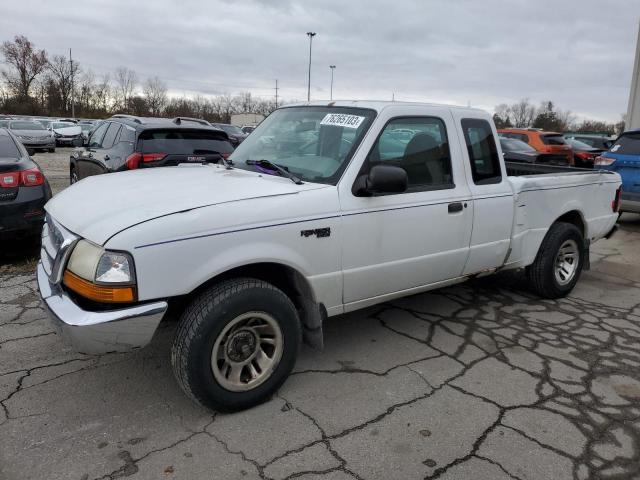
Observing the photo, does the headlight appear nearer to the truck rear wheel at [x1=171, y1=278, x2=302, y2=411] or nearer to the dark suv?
the truck rear wheel at [x1=171, y1=278, x2=302, y2=411]

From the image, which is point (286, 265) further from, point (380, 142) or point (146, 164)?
point (146, 164)

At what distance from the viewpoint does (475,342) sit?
162 inches

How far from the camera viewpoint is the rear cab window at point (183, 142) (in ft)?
22.9

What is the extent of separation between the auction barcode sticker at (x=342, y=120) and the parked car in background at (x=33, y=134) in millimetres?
25804

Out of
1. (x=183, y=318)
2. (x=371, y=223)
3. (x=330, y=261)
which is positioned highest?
(x=371, y=223)

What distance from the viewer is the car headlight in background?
251 centimetres

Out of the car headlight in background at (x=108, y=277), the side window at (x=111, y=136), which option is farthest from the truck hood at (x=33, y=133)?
the car headlight in background at (x=108, y=277)

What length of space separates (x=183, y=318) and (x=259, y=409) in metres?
0.78

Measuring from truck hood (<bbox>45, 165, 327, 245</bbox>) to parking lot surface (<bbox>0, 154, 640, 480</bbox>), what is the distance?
3.68 feet

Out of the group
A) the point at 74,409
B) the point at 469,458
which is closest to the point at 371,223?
the point at 469,458

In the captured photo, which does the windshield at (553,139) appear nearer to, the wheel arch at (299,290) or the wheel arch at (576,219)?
the wheel arch at (576,219)

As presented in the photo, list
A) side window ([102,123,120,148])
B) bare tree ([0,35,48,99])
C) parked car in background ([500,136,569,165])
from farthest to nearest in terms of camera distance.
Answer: bare tree ([0,35,48,99]), parked car in background ([500,136,569,165]), side window ([102,123,120,148])

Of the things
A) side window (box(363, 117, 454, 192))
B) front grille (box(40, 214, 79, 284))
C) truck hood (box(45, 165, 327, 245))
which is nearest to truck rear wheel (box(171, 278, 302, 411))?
truck hood (box(45, 165, 327, 245))

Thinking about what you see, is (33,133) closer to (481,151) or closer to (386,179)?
(481,151)
